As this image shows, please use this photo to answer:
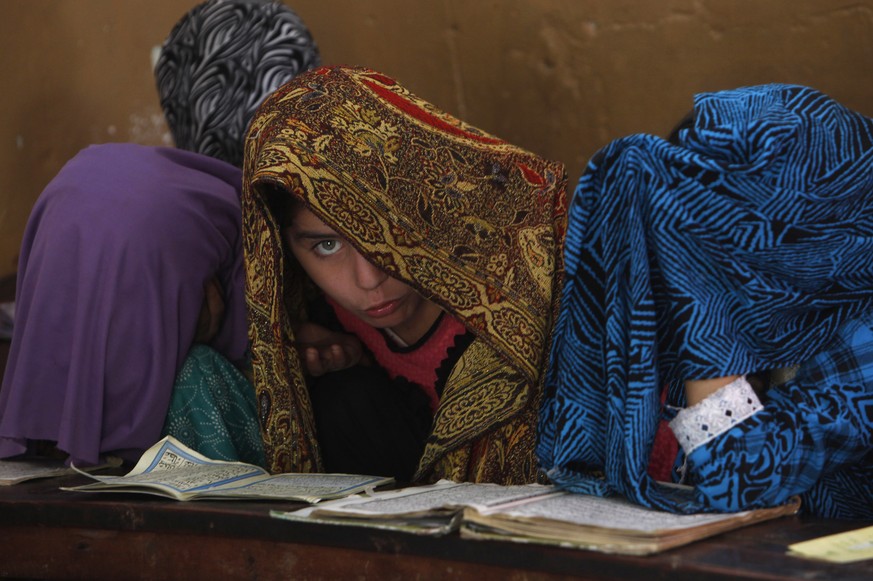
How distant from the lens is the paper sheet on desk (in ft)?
3.85

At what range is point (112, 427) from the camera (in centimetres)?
208

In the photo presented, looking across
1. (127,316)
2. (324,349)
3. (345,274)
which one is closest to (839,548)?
(345,274)

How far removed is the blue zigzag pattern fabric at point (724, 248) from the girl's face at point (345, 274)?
54 cm

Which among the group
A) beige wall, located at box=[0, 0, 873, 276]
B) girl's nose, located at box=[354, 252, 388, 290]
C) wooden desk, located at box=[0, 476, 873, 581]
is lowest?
wooden desk, located at box=[0, 476, 873, 581]

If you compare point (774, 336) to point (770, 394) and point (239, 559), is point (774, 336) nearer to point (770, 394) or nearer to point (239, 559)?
point (770, 394)

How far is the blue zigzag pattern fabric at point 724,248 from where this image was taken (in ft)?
4.49

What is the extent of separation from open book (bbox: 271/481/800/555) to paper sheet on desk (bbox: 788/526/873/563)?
0.37 feet

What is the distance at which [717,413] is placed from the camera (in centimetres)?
137

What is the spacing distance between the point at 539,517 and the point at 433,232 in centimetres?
69

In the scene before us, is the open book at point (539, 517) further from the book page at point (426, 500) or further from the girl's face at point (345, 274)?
the girl's face at point (345, 274)

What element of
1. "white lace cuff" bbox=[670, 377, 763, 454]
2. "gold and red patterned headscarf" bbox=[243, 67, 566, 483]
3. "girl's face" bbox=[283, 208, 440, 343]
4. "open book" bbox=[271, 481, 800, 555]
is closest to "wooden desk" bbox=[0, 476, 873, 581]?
"open book" bbox=[271, 481, 800, 555]

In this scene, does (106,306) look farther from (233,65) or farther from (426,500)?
(233,65)

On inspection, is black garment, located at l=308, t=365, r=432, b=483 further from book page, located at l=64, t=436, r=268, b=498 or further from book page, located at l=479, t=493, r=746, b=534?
book page, located at l=479, t=493, r=746, b=534

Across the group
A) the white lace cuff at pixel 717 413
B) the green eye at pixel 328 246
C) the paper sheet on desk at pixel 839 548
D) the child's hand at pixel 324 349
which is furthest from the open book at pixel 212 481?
the paper sheet on desk at pixel 839 548
